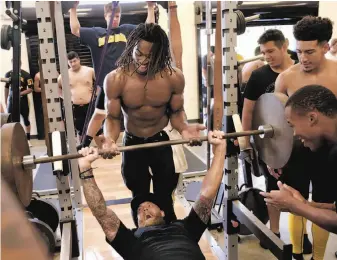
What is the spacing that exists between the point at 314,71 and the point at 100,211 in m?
1.54

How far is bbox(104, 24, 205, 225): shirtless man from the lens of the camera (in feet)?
7.72

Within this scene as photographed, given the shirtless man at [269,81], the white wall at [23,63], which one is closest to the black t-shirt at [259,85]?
the shirtless man at [269,81]

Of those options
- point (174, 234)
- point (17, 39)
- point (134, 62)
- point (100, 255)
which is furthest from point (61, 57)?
point (174, 234)

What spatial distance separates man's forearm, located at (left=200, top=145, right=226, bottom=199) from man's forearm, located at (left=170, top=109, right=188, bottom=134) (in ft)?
1.65

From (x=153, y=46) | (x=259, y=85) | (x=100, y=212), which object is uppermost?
(x=153, y=46)

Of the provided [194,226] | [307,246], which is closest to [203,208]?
[194,226]

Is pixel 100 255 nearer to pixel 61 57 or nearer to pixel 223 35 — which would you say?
pixel 61 57

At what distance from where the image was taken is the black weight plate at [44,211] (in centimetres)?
311

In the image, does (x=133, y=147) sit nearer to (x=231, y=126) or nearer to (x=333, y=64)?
(x=231, y=126)

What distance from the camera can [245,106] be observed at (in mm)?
2639

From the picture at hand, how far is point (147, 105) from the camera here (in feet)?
8.26

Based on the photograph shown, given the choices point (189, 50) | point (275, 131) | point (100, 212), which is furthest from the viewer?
point (189, 50)

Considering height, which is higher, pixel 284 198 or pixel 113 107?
pixel 113 107

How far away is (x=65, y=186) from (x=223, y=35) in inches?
53.1
